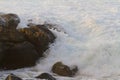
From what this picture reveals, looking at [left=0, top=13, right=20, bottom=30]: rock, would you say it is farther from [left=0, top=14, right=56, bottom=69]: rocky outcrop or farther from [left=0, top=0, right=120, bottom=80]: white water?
[left=0, top=0, right=120, bottom=80]: white water

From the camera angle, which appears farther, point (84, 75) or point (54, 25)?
point (54, 25)

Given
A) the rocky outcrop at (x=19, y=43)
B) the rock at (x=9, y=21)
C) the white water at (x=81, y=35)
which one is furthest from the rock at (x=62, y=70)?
the rock at (x=9, y=21)

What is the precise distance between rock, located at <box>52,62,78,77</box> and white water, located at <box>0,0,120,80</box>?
24 centimetres

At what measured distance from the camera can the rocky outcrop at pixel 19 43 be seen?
11.1 metres

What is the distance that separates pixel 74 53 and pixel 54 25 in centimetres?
184

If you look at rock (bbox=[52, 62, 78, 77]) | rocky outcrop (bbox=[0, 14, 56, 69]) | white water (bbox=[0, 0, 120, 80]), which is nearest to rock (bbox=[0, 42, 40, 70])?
rocky outcrop (bbox=[0, 14, 56, 69])

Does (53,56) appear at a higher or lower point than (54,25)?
lower

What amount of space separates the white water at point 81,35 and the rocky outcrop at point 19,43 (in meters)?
0.33

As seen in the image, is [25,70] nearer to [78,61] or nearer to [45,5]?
[78,61]

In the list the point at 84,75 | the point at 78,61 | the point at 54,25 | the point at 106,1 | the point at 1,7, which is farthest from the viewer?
the point at 106,1

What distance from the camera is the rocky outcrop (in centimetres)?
1109

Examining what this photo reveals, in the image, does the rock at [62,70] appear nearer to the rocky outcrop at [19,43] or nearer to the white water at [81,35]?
the white water at [81,35]

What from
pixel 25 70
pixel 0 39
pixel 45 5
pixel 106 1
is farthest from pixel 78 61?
pixel 106 1

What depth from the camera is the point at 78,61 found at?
11.5 meters
